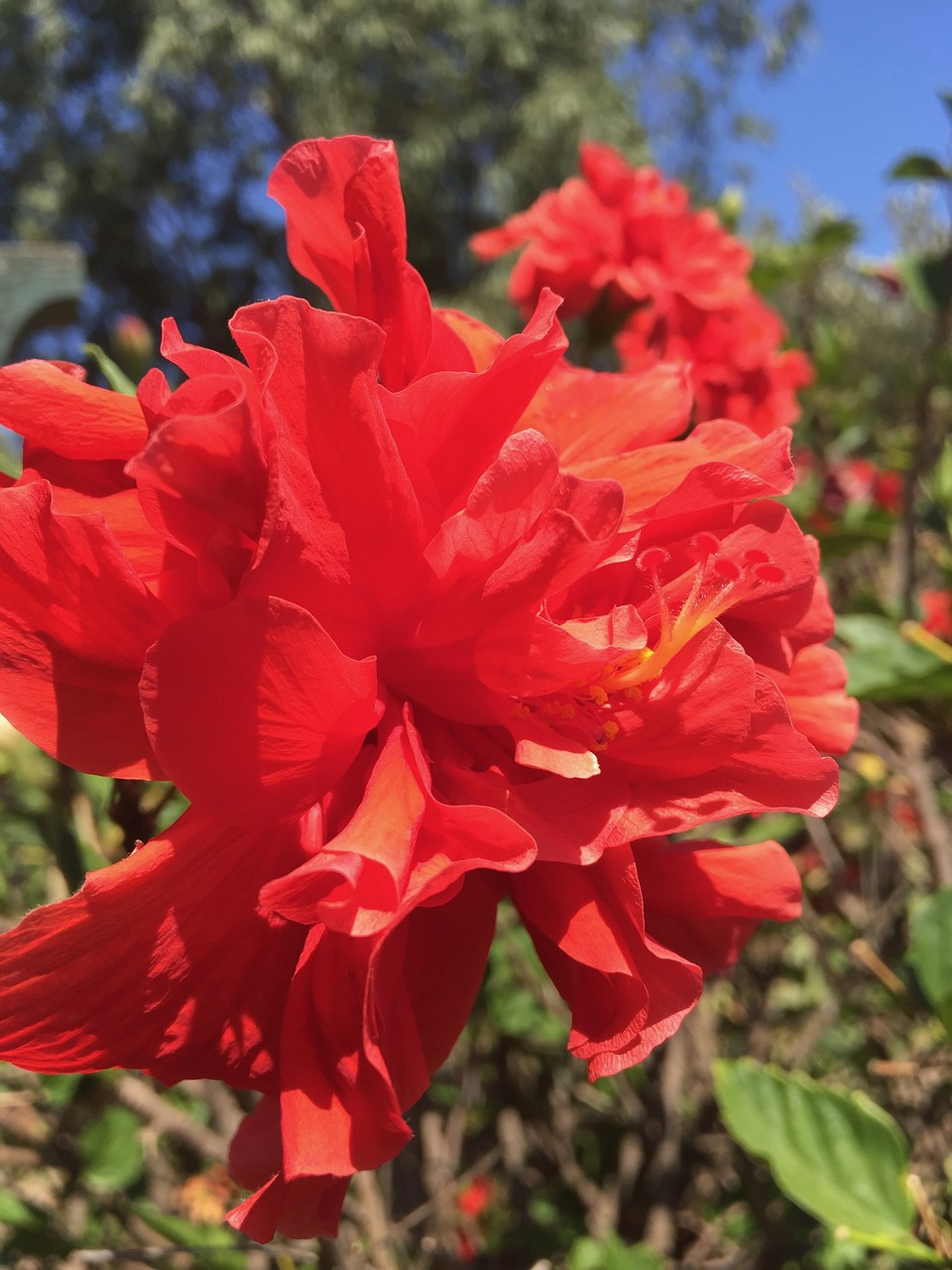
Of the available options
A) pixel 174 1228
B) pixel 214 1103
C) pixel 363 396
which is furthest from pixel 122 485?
pixel 174 1228

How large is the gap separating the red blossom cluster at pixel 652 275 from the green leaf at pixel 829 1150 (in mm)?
1227

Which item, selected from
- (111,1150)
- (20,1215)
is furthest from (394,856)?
(111,1150)

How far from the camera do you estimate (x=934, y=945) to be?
1098mm

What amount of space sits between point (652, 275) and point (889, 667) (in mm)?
1009

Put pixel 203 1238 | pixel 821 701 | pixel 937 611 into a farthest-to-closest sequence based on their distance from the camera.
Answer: pixel 937 611
pixel 203 1238
pixel 821 701

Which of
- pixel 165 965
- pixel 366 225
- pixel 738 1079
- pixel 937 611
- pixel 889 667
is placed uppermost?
pixel 366 225

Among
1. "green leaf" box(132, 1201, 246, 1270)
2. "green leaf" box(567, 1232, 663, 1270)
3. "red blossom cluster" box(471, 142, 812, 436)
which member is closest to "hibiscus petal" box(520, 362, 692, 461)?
"green leaf" box(132, 1201, 246, 1270)

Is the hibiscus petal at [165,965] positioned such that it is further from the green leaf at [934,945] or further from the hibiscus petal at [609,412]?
the green leaf at [934,945]

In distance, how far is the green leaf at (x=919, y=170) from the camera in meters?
1.67

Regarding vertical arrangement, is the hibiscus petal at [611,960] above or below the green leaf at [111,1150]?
above

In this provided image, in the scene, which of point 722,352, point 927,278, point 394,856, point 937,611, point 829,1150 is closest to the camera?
point 394,856

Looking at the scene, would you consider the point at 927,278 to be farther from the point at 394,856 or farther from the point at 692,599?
the point at 394,856

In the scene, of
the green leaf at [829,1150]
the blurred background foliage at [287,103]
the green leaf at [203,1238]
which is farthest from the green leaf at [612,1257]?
the blurred background foliage at [287,103]

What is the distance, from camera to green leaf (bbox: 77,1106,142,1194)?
148cm
